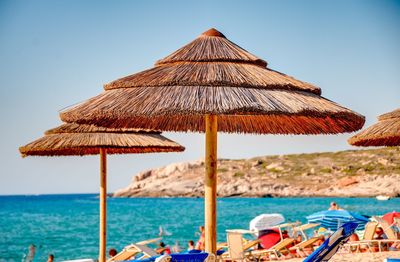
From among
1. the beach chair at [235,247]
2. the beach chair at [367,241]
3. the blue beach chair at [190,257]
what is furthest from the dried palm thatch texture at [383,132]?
Result: the blue beach chair at [190,257]

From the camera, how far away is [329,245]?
6168 mm

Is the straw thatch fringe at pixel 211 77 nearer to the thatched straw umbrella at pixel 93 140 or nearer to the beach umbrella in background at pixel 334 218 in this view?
the thatched straw umbrella at pixel 93 140

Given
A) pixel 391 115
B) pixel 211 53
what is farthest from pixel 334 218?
pixel 211 53

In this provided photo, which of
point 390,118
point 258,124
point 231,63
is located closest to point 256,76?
point 231,63

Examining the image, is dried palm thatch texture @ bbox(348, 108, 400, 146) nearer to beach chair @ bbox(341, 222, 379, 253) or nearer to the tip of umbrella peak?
beach chair @ bbox(341, 222, 379, 253)

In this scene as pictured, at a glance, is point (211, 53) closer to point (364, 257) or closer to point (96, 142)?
point (96, 142)

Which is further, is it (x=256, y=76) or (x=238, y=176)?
(x=238, y=176)

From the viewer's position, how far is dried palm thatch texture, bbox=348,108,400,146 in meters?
8.77

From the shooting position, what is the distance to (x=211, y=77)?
19.0ft

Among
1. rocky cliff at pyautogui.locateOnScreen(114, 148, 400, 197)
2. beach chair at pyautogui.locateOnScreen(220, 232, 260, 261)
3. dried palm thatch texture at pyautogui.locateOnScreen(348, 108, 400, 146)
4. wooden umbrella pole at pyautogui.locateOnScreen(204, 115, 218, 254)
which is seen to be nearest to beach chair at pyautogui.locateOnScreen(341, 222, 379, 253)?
beach chair at pyautogui.locateOnScreen(220, 232, 260, 261)

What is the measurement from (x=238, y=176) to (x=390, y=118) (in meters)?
93.2

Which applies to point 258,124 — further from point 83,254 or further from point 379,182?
point 379,182

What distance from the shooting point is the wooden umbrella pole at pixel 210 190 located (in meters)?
6.38

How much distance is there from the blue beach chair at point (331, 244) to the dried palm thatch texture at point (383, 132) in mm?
2762
